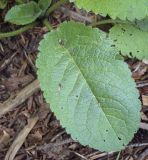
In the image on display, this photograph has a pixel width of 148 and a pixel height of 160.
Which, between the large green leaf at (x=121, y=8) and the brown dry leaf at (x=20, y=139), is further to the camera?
the brown dry leaf at (x=20, y=139)

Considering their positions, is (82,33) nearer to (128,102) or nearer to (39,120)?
(128,102)

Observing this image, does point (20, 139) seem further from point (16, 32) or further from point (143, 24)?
point (143, 24)

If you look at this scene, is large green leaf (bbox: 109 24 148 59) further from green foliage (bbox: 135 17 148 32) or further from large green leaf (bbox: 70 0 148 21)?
large green leaf (bbox: 70 0 148 21)

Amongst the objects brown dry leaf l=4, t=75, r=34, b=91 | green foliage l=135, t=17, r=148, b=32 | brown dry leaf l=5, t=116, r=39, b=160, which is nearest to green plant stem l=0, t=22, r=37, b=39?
brown dry leaf l=4, t=75, r=34, b=91

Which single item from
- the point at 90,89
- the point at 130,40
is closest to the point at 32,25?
the point at 130,40

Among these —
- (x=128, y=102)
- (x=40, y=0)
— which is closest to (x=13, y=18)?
(x=40, y=0)

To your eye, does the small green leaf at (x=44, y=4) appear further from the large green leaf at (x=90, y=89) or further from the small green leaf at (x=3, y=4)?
the large green leaf at (x=90, y=89)

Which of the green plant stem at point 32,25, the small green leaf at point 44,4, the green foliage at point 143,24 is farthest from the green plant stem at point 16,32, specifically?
the green foliage at point 143,24
